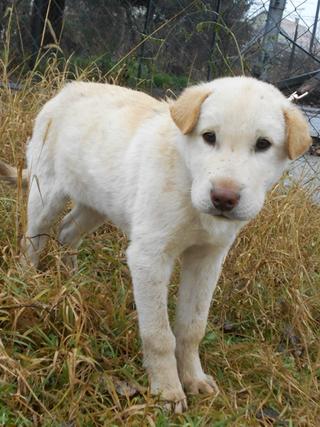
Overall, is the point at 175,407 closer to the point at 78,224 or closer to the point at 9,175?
the point at 78,224

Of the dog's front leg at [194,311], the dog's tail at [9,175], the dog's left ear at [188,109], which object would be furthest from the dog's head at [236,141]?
the dog's tail at [9,175]

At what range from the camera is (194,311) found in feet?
9.04

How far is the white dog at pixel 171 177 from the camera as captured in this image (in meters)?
2.21

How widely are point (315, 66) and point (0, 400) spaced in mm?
4348

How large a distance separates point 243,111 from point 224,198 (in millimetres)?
327

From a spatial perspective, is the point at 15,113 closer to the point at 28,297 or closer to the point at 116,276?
the point at 116,276

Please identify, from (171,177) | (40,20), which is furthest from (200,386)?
(40,20)

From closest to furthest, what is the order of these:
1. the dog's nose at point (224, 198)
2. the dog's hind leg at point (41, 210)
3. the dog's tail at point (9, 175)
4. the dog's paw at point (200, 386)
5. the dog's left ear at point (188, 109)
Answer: the dog's nose at point (224, 198), the dog's left ear at point (188, 109), the dog's paw at point (200, 386), the dog's hind leg at point (41, 210), the dog's tail at point (9, 175)

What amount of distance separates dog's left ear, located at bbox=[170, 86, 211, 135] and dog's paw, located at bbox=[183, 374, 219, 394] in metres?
1.09

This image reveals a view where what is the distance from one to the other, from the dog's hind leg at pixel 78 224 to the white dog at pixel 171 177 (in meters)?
0.24

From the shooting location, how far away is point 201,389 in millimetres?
2725

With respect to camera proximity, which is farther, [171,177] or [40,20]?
[40,20]

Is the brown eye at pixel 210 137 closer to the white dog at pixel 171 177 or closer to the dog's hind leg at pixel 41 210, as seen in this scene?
the white dog at pixel 171 177

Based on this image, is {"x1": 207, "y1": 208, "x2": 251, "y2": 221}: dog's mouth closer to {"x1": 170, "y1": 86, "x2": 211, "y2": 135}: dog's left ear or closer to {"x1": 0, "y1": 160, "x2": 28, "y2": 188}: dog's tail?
{"x1": 170, "y1": 86, "x2": 211, "y2": 135}: dog's left ear
